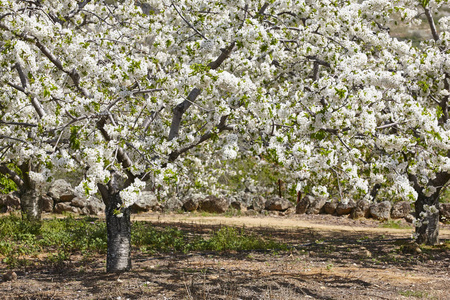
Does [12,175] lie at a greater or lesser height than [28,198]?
greater

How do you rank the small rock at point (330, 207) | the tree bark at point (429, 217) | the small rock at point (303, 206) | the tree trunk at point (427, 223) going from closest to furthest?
1. the tree bark at point (429, 217)
2. the tree trunk at point (427, 223)
3. the small rock at point (330, 207)
4. the small rock at point (303, 206)

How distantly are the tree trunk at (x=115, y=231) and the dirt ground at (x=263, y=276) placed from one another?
0.81 ft

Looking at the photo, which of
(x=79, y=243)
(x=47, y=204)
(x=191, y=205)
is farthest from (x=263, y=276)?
(x=47, y=204)

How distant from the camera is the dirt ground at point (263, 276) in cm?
593

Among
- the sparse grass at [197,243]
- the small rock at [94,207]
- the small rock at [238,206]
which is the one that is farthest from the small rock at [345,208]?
the small rock at [94,207]

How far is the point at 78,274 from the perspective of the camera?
7.45 metres

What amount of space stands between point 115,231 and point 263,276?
2565 mm

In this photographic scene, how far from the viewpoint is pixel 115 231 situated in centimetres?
699

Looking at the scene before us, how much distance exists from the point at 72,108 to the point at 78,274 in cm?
312

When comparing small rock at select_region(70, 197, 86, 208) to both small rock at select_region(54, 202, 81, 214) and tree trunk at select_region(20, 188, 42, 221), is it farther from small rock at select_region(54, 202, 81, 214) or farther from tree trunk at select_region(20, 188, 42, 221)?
tree trunk at select_region(20, 188, 42, 221)

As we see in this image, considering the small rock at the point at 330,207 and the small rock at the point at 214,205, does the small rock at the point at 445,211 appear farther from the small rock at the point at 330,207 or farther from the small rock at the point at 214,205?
the small rock at the point at 214,205

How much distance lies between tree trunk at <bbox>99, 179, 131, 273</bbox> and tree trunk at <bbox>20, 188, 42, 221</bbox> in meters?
7.08

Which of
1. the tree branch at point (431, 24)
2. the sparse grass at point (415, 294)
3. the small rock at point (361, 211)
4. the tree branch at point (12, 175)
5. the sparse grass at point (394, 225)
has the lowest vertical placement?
the sparse grass at point (415, 294)

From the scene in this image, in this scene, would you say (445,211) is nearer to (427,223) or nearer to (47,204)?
(427,223)
